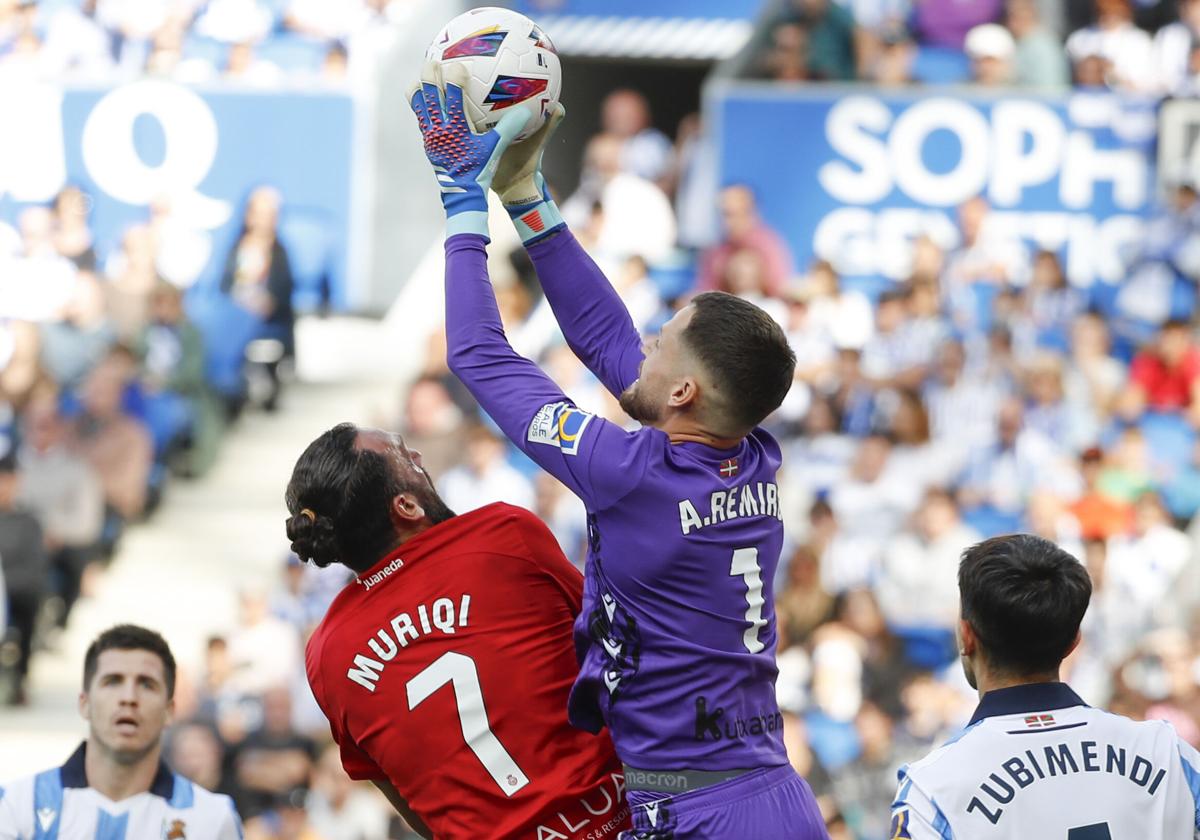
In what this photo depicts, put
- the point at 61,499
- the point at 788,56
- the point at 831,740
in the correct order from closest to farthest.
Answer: the point at 831,740, the point at 61,499, the point at 788,56

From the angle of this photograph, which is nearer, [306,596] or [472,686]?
[472,686]

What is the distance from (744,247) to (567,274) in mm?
8207

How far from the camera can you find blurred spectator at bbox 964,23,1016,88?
1253cm

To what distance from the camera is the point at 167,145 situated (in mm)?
13531

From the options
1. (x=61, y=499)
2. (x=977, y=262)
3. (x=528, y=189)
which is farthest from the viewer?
(x=977, y=262)

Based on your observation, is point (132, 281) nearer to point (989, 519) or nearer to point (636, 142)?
point (636, 142)

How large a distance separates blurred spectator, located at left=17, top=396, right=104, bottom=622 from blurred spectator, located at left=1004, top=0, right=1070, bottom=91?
22.9 ft

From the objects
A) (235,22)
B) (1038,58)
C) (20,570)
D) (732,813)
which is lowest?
(20,570)

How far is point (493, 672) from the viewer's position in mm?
3566

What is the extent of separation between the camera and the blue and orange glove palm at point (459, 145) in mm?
3541

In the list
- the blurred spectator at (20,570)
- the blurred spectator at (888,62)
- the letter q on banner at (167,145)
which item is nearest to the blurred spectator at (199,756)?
the blurred spectator at (20,570)

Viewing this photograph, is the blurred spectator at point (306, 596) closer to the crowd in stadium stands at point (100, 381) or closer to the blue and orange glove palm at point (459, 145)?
the crowd in stadium stands at point (100, 381)

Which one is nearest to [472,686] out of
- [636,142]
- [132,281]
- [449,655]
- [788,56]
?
[449,655]

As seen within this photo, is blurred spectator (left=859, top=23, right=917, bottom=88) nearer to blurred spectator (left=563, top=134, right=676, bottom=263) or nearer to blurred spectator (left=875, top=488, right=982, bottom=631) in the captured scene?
blurred spectator (left=563, top=134, right=676, bottom=263)
